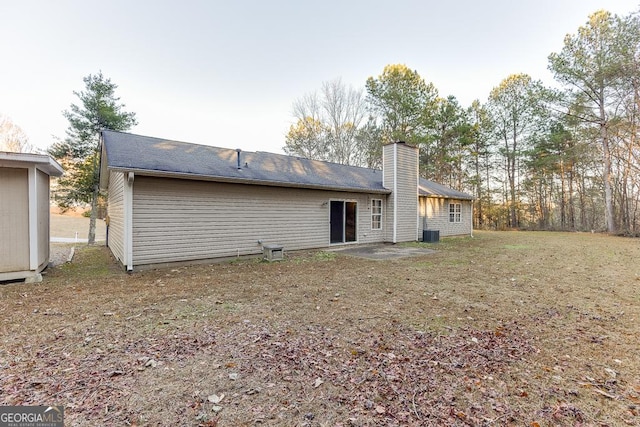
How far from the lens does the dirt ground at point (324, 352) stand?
2053mm

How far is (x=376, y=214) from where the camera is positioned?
12141 millimetres

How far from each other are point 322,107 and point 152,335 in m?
23.1

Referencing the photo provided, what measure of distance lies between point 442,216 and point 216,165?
1201cm

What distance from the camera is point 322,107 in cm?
2386

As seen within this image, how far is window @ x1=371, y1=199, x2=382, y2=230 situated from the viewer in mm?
12023

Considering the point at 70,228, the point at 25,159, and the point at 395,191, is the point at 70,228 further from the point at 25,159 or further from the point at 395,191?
the point at 395,191

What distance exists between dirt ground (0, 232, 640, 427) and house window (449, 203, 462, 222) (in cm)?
1032

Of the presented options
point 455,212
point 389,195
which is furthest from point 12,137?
point 455,212

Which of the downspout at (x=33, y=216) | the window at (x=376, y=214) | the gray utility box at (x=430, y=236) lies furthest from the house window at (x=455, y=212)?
the downspout at (x=33, y=216)

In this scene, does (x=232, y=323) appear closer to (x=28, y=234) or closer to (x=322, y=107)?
(x=28, y=234)

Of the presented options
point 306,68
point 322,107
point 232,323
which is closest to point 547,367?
point 232,323

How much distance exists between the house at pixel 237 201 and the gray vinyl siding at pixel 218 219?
0.08ft

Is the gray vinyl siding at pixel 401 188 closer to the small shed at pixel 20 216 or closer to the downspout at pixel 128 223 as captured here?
the downspout at pixel 128 223

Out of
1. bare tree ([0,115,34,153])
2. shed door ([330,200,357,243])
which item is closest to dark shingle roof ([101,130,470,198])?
shed door ([330,200,357,243])
